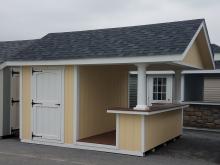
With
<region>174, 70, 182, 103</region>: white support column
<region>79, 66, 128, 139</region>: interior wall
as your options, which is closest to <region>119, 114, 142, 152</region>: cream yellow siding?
<region>79, 66, 128, 139</region>: interior wall

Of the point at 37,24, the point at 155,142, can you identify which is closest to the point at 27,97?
the point at 155,142

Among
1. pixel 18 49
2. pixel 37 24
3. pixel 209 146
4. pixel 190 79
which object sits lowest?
pixel 209 146

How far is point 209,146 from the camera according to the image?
11.2m

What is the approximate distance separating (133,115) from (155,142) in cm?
121

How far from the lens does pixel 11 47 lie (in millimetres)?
13586

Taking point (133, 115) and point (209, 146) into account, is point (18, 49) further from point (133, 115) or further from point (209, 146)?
point (209, 146)

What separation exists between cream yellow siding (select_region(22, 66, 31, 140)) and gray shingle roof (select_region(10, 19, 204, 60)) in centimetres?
49

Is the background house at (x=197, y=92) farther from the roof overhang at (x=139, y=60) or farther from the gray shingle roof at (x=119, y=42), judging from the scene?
the gray shingle roof at (x=119, y=42)

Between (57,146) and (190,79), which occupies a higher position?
(190,79)

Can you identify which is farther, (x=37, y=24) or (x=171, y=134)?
(x=37, y=24)

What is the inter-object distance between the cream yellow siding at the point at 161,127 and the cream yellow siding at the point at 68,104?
87.7 inches

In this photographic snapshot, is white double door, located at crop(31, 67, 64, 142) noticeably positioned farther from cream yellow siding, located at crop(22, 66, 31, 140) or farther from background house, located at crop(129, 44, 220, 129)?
background house, located at crop(129, 44, 220, 129)

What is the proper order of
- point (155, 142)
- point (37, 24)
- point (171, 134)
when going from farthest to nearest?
point (37, 24), point (171, 134), point (155, 142)

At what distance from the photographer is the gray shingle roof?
942cm
